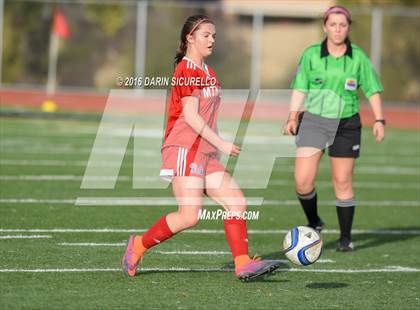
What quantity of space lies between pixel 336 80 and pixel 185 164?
2418mm

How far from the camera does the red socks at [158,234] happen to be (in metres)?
7.40

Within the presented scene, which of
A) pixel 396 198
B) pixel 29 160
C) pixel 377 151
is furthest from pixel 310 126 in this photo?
pixel 377 151

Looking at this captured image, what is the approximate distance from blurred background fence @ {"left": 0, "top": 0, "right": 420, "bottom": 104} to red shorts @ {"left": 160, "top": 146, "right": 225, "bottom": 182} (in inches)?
872

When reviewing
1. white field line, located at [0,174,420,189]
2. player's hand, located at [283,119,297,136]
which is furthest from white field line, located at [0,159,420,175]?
player's hand, located at [283,119,297,136]

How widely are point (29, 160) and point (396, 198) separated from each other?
17.8 ft

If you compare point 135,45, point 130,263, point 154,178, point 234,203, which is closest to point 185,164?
point 234,203

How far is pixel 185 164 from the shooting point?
7.25m

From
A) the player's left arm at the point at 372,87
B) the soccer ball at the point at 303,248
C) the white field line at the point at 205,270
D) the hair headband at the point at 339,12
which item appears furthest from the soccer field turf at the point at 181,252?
the hair headband at the point at 339,12

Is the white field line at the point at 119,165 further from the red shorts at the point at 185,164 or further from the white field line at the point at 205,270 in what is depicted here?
the red shorts at the point at 185,164

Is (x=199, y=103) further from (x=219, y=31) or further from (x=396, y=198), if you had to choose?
(x=219, y=31)

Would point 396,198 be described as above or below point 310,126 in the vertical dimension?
below

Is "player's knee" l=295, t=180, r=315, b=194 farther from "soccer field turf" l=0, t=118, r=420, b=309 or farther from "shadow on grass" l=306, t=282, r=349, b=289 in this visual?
"shadow on grass" l=306, t=282, r=349, b=289

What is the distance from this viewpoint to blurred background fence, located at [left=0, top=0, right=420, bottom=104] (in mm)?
29844

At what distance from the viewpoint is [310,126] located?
9.25m
